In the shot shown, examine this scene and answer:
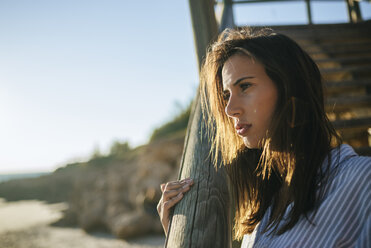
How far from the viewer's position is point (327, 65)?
3.80 m

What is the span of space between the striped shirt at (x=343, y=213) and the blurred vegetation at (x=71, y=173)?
1197cm

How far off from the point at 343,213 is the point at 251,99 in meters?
0.52

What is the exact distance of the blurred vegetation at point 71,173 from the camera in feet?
45.2

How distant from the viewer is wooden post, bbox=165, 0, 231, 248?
2.98ft

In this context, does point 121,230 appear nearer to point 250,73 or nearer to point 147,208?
point 147,208

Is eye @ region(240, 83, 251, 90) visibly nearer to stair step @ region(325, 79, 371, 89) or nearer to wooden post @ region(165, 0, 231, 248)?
wooden post @ region(165, 0, 231, 248)

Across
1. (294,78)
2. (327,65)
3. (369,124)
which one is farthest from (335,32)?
(294,78)

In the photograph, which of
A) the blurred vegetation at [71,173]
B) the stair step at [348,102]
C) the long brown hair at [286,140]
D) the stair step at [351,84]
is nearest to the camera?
the long brown hair at [286,140]

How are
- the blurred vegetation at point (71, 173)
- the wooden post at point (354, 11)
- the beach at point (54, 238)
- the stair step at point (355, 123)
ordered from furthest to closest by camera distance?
1. the blurred vegetation at point (71, 173)
2. the beach at point (54, 238)
3. the wooden post at point (354, 11)
4. the stair step at point (355, 123)

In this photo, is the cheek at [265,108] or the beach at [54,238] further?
the beach at [54,238]

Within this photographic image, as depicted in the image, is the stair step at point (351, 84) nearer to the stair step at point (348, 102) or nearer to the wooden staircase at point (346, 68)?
the wooden staircase at point (346, 68)

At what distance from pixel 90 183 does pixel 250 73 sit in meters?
12.2

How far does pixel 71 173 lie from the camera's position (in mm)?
18266

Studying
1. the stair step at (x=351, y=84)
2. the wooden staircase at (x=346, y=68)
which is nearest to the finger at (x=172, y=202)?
the wooden staircase at (x=346, y=68)
